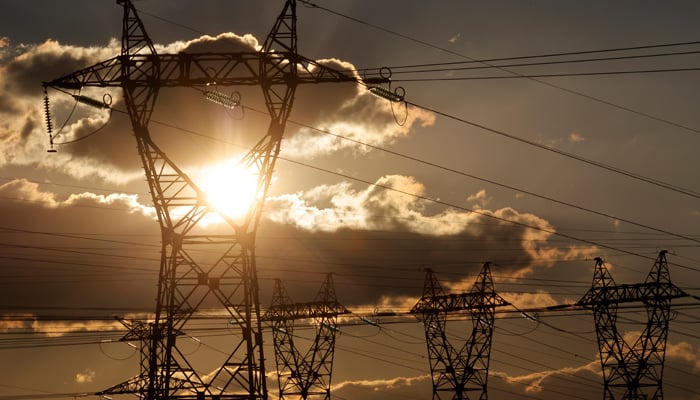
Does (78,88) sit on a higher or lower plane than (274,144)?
higher

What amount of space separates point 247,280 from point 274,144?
211 inches

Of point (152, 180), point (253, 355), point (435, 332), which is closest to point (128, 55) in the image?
point (152, 180)

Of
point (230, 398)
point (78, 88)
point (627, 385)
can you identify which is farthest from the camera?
point (627, 385)

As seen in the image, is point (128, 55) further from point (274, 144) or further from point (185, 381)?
point (185, 381)

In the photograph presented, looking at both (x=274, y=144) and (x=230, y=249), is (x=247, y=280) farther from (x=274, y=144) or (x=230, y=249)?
(x=274, y=144)

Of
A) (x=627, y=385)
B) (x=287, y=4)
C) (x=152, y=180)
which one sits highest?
(x=287, y=4)

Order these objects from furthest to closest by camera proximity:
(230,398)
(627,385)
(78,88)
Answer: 1. (627,385)
2. (78,88)
3. (230,398)

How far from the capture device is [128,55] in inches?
1601

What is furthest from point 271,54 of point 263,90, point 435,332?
point 435,332

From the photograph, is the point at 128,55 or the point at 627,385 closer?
the point at 128,55

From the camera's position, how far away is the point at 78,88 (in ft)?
137

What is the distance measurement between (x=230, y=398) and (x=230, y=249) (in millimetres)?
5687

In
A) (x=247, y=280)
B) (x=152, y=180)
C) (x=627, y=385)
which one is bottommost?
(x=627, y=385)

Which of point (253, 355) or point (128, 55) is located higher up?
point (128, 55)
